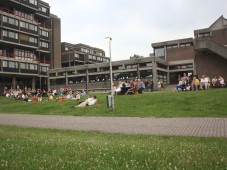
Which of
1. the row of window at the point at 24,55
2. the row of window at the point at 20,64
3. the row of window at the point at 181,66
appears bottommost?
the row of window at the point at 181,66

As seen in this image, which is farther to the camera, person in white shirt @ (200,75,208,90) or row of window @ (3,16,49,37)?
row of window @ (3,16,49,37)

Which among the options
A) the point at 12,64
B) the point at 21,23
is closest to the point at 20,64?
the point at 12,64

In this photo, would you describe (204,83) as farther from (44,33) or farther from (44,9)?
(44,9)

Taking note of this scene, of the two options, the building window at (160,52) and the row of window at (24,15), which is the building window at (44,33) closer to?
the row of window at (24,15)

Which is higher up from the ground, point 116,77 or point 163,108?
point 116,77

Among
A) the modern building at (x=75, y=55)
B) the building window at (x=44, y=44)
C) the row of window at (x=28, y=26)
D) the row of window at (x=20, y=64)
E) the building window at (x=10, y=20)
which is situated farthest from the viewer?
the modern building at (x=75, y=55)

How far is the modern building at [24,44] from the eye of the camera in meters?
54.4

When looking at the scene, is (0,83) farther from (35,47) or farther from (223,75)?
(223,75)

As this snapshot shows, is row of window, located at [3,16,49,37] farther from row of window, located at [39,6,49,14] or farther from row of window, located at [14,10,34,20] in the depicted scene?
row of window, located at [39,6,49,14]

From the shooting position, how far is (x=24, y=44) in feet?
192

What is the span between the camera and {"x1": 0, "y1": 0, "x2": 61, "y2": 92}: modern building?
179 feet

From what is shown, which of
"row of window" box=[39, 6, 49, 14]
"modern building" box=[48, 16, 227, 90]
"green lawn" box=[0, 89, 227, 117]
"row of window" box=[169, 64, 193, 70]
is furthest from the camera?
"row of window" box=[39, 6, 49, 14]

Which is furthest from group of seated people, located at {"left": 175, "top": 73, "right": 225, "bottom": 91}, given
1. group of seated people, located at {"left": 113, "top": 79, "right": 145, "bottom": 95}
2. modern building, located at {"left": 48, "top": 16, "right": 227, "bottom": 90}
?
modern building, located at {"left": 48, "top": 16, "right": 227, "bottom": 90}

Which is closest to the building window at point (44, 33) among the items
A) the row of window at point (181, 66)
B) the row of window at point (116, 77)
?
the row of window at point (116, 77)
